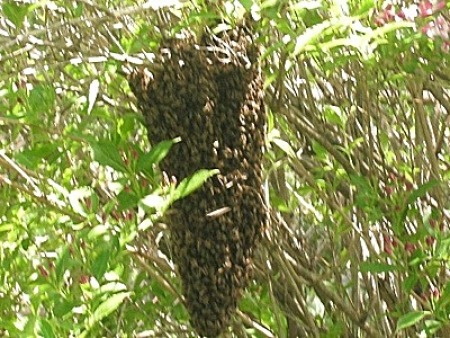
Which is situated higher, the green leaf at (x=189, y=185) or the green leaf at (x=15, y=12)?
the green leaf at (x=15, y=12)

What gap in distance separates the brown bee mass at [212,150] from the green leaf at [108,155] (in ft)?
0.42

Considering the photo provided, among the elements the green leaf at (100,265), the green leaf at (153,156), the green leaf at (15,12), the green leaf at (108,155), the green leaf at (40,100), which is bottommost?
the green leaf at (100,265)

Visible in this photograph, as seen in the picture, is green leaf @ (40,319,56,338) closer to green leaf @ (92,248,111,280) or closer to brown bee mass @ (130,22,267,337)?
green leaf @ (92,248,111,280)

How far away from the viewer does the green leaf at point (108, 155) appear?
1.26 metres

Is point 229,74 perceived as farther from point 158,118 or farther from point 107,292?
point 107,292

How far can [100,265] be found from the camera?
1.20 metres

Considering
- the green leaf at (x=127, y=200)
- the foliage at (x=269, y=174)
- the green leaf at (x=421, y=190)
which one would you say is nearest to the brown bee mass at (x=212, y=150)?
the foliage at (x=269, y=174)

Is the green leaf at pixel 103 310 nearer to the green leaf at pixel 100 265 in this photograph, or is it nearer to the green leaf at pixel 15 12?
the green leaf at pixel 100 265

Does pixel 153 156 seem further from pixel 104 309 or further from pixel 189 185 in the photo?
pixel 104 309

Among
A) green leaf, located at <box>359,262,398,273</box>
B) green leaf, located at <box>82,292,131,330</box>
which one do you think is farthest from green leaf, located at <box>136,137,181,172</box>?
green leaf, located at <box>359,262,398,273</box>

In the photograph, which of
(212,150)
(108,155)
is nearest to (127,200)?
(108,155)

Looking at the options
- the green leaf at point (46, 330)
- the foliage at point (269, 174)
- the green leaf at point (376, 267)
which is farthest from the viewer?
the green leaf at point (376, 267)

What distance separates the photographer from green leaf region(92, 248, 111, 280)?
3.94 ft

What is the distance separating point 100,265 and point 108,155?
181 millimetres
